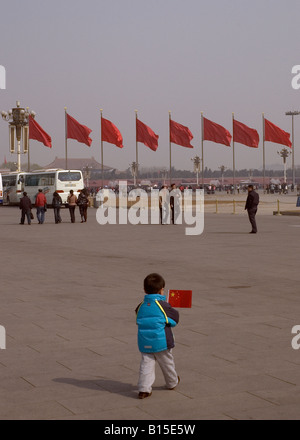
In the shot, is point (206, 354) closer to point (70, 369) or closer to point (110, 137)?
point (70, 369)

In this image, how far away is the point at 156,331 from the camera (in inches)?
227

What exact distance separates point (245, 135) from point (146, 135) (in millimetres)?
7237

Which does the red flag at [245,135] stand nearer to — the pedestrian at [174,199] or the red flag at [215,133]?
the red flag at [215,133]

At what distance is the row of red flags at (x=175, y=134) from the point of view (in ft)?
168

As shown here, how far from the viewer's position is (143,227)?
28.1m

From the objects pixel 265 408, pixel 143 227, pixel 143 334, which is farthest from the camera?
pixel 143 227

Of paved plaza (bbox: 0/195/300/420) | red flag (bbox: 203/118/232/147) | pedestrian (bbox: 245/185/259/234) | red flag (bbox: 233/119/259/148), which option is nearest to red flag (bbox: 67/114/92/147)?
red flag (bbox: 203/118/232/147)

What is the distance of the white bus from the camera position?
164 feet

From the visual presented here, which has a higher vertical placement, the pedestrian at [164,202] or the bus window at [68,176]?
the bus window at [68,176]

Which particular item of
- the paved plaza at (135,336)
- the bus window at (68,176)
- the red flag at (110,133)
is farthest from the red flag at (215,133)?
the paved plaza at (135,336)

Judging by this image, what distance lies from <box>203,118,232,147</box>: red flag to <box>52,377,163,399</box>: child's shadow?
4800 centimetres

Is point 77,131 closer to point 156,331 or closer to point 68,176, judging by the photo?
point 68,176

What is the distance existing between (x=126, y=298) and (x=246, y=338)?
120 inches
